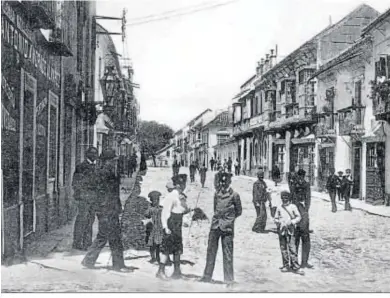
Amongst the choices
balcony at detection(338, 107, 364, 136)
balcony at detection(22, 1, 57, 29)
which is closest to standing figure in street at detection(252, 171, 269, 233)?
balcony at detection(22, 1, 57, 29)

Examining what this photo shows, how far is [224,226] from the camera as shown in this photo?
641 centimetres

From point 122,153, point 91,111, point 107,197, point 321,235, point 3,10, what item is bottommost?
point 321,235

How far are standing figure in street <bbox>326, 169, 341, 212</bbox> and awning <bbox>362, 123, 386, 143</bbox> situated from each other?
2.93 metres

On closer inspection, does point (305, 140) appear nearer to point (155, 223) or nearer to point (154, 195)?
point (154, 195)

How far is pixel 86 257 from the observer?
680 cm

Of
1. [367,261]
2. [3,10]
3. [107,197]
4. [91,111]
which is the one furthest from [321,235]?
[3,10]

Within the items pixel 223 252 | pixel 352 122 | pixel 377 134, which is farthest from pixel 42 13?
pixel 377 134

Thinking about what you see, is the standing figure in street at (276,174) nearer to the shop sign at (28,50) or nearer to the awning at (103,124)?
the awning at (103,124)

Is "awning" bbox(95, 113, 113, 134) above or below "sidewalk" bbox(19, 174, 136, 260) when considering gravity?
above

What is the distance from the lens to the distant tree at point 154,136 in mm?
7809

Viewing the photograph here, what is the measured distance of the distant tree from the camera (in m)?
7.81

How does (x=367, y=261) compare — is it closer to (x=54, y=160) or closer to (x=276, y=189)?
(x=276, y=189)

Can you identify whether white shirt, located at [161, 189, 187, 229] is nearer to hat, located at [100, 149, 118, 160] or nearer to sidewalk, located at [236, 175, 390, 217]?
hat, located at [100, 149, 118, 160]
